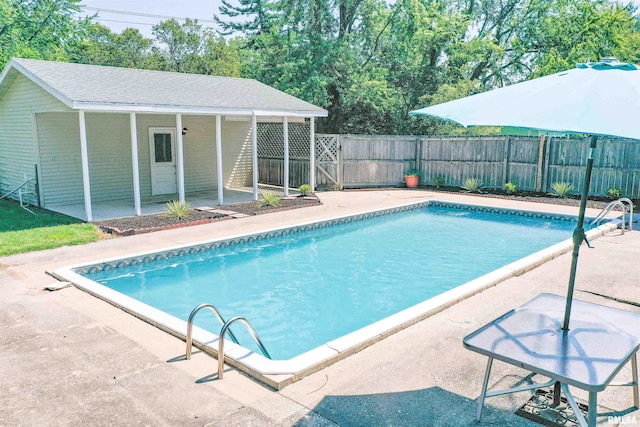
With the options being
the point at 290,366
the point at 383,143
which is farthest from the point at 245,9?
the point at 290,366

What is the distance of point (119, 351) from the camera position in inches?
189

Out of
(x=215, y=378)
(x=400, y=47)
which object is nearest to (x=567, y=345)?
(x=215, y=378)

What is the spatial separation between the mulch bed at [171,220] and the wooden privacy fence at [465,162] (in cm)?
383

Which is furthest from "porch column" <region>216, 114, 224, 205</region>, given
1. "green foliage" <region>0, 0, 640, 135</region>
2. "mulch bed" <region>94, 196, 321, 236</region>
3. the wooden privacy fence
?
"green foliage" <region>0, 0, 640, 135</region>

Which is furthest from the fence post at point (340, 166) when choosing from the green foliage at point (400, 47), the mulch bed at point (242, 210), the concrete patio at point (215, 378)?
the concrete patio at point (215, 378)

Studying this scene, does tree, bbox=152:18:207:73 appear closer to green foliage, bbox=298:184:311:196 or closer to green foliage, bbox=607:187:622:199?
green foliage, bbox=298:184:311:196

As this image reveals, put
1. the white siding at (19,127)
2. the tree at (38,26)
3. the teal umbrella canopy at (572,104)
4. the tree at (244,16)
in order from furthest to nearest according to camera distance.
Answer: the tree at (244,16)
the tree at (38,26)
the white siding at (19,127)
the teal umbrella canopy at (572,104)

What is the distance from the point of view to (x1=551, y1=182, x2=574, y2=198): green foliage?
1524cm

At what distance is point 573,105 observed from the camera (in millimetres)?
3371

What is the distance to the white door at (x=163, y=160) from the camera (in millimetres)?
14922

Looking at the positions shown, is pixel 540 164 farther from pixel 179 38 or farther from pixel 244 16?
pixel 179 38

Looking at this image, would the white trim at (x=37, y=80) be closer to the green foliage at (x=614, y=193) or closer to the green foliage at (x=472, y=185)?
the green foliage at (x=472, y=185)

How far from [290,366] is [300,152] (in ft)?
43.8

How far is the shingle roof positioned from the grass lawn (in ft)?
8.53
